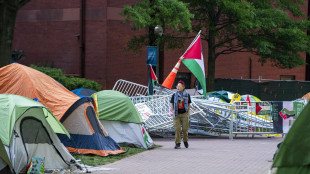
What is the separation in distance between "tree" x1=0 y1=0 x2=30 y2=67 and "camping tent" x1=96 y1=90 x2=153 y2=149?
3901 millimetres

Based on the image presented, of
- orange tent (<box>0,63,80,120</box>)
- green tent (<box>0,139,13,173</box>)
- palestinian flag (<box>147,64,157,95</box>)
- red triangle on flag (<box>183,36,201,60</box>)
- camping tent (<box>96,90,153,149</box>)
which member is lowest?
green tent (<box>0,139,13,173</box>)

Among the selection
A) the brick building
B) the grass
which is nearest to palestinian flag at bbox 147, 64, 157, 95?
the grass

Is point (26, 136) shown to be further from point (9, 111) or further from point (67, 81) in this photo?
point (67, 81)

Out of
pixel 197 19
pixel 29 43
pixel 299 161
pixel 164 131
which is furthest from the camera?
pixel 29 43

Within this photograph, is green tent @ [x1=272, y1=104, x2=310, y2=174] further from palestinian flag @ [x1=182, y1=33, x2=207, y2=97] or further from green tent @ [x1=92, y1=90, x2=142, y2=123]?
palestinian flag @ [x1=182, y1=33, x2=207, y2=97]

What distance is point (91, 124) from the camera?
12.2 meters

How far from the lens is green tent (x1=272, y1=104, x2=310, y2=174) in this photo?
322 centimetres

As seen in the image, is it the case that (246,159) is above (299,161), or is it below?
below

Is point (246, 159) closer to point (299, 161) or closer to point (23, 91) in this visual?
point (23, 91)

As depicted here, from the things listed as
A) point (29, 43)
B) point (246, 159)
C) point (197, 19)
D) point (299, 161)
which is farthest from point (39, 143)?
point (29, 43)

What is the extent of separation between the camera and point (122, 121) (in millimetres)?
14164

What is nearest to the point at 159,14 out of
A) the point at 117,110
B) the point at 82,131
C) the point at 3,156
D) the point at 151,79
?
the point at 151,79

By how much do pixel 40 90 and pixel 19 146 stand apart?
10.9 ft

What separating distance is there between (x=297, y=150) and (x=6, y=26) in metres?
14.1
